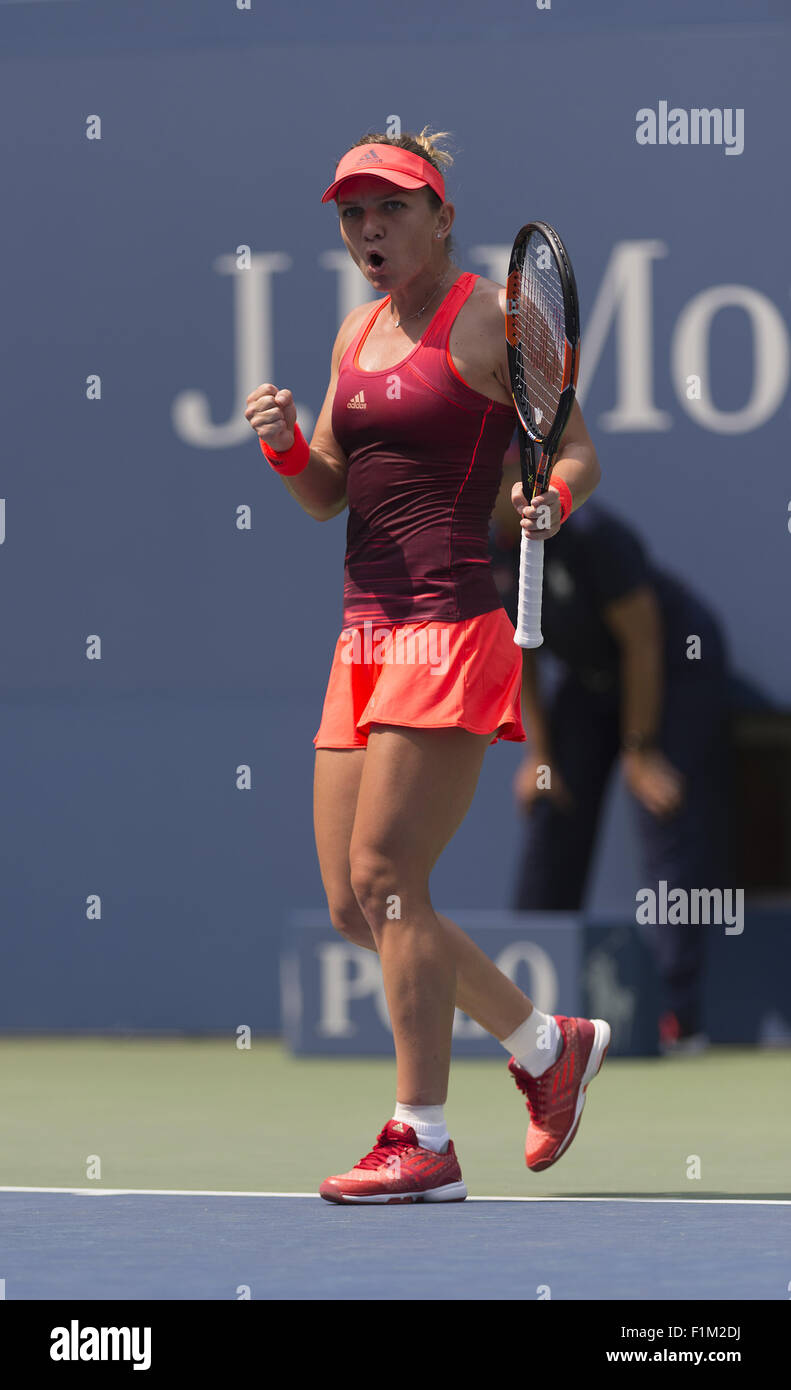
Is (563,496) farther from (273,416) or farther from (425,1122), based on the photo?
(425,1122)

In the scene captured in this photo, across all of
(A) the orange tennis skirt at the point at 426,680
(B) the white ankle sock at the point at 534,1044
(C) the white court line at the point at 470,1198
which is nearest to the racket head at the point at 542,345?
(A) the orange tennis skirt at the point at 426,680

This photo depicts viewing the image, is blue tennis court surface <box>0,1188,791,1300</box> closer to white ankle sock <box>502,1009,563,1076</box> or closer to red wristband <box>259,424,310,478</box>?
white ankle sock <box>502,1009,563,1076</box>

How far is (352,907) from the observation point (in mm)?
4352

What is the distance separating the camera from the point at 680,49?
25.5 ft

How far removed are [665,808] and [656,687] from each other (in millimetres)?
395

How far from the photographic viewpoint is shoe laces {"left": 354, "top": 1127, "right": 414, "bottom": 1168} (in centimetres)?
420

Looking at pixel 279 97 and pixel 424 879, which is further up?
pixel 279 97

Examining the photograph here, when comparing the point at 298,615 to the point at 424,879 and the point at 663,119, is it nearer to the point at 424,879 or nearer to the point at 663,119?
the point at 663,119

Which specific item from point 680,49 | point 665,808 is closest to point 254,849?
point 665,808

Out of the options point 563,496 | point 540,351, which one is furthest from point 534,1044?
point 540,351

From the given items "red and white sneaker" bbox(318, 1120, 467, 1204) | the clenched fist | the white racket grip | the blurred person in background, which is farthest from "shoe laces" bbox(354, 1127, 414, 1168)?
the blurred person in background

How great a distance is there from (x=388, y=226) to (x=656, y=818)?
380 cm

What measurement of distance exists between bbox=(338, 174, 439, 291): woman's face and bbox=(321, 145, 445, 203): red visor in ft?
0.07
